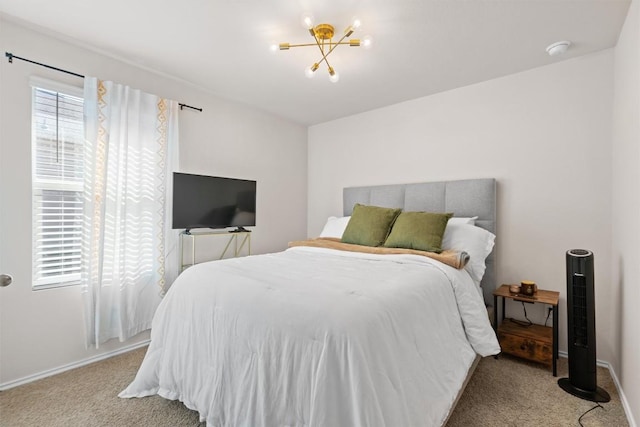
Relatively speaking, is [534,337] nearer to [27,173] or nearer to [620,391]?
[620,391]

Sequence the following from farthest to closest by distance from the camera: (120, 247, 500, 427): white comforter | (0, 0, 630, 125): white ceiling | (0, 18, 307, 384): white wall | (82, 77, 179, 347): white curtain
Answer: (82, 77, 179, 347): white curtain → (0, 18, 307, 384): white wall → (0, 0, 630, 125): white ceiling → (120, 247, 500, 427): white comforter

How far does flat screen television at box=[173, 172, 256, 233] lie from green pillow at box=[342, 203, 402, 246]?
1.23 m

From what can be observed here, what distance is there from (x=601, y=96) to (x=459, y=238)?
61.8 inches

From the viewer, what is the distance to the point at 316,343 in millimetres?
1178

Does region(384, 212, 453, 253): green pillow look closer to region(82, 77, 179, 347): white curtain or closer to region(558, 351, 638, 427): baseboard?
region(558, 351, 638, 427): baseboard

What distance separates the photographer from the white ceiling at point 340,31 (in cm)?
190

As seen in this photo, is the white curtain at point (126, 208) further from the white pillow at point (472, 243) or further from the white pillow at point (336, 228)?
the white pillow at point (472, 243)

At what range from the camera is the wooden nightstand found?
2.26 m

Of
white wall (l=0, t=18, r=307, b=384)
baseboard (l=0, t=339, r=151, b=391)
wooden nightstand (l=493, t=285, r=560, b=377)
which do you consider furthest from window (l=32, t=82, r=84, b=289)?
wooden nightstand (l=493, t=285, r=560, b=377)

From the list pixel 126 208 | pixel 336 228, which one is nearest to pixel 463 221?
pixel 336 228

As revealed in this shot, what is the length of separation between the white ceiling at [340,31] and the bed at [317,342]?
164 cm

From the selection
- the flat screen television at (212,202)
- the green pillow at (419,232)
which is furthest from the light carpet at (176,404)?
the flat screen television at (212,202)

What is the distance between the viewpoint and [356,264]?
85.6 inches

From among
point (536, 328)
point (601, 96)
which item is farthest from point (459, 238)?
point (601, 96)
